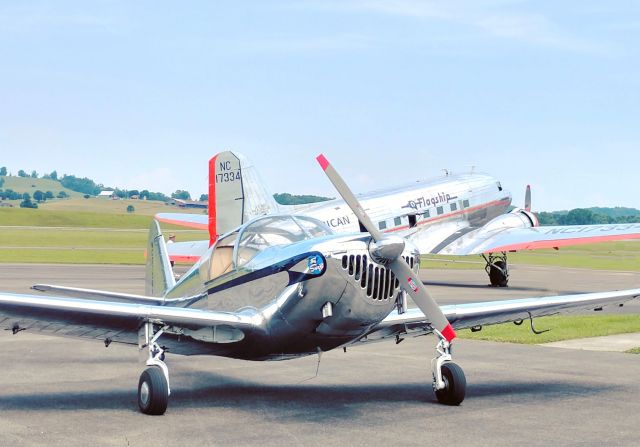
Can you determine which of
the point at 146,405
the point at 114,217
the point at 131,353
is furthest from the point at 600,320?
the point at 114,217

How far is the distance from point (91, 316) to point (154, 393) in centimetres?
116

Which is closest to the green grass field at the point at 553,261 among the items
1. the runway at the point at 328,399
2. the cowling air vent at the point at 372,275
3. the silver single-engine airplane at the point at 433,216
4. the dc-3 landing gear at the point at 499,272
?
the silver single-engine airplane at the point at 433,216

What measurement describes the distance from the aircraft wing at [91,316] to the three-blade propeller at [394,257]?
6.09ft

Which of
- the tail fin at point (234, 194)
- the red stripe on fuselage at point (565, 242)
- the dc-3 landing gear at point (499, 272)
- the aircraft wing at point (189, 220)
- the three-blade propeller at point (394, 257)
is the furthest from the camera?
the aircraft wing at point (189, 220)

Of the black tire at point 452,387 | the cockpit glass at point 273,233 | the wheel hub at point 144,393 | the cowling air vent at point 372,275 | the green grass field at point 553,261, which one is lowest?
the green grass field at point 553,261

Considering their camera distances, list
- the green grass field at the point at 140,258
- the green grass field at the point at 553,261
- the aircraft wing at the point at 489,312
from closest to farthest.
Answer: the aircraft wing at the point at 489,312
the green grass field at the point at 140,258
the green grass field at the point at 553,261

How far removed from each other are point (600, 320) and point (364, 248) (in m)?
15.0

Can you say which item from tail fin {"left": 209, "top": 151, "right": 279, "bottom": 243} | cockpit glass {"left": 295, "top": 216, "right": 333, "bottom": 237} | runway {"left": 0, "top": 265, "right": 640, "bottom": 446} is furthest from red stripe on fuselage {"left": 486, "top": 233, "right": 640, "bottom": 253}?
cockpit glass {"left": 295, "top": 216, "right": 333, "bottom": 237}

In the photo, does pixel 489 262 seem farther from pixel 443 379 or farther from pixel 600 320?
pixel 443 379

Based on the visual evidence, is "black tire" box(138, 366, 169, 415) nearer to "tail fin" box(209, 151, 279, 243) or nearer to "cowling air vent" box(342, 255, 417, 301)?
"cowling air vent" box(342, 255, 417, 301)

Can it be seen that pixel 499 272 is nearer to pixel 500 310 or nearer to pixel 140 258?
pixel 500 310

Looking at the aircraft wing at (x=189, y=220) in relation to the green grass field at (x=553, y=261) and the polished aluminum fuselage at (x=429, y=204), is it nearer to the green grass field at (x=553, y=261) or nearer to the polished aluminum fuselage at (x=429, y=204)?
the polished aluminum fuselage at (x=429, y=204)

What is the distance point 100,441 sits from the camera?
9.38 m

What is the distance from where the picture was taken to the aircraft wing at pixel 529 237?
3609cm
